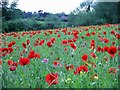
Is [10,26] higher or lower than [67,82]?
lower

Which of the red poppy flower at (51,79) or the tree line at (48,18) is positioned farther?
the tree line at (48,18)

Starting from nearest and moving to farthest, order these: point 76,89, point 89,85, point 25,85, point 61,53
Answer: point 76,89 < point 89,85 < point 25,85 < point 61,53

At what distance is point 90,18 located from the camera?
25.3 meters

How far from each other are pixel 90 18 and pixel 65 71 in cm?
2247

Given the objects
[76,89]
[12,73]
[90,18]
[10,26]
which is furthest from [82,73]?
[90,18]

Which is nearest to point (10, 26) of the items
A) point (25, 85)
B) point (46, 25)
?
point (46, 25)

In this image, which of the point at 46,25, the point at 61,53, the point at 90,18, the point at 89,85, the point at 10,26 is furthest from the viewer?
the point at 90,18

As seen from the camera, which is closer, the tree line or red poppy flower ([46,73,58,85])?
red poppy flower ([46,73,58,85])

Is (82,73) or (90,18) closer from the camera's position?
(82,73)

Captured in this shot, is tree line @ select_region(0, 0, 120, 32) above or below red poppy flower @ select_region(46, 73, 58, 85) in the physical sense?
below

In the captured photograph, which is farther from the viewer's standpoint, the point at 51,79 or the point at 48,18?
the point at 48,18

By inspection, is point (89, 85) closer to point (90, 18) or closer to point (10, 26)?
point (10, 26)

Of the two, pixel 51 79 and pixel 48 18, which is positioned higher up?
pixel 51 79

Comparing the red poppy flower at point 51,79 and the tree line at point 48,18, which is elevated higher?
the red poppy flower at point 51,79
